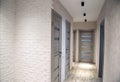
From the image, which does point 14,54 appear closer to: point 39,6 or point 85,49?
point 39,6

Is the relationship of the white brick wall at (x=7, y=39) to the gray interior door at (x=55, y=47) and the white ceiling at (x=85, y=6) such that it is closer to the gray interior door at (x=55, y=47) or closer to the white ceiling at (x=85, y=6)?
the gray interior door at (x=55, y=47)

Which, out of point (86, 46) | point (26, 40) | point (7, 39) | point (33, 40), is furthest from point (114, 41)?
point (86, 46)

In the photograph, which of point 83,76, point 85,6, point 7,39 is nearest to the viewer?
point 7,39

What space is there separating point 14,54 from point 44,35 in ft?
3.11

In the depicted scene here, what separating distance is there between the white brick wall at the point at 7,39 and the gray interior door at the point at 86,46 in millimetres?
6147

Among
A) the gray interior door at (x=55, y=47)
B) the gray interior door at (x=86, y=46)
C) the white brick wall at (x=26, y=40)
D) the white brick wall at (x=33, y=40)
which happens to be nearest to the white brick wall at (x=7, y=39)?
the white brick wall at (x=26, y=40)

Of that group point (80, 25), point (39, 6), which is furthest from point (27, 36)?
point (80, 25)

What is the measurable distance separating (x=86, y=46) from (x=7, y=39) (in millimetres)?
6452

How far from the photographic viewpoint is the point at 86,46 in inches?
332

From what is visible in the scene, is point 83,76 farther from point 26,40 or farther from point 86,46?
point 86,46

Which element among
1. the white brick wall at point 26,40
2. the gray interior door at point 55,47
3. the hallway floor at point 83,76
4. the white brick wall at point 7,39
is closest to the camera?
the white brick wall at point 7,39

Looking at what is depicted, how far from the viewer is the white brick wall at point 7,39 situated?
8.80ft

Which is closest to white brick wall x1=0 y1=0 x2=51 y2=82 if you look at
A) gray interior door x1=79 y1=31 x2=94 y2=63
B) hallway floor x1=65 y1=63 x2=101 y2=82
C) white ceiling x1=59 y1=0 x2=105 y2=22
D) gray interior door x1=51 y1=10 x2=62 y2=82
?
gray interior door x1=51 y1=10 x2=62 y2=82

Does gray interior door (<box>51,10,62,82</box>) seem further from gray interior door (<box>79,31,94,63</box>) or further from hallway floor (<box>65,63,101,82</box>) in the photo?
gray interior door (<box>79,31,94,63</box>)
